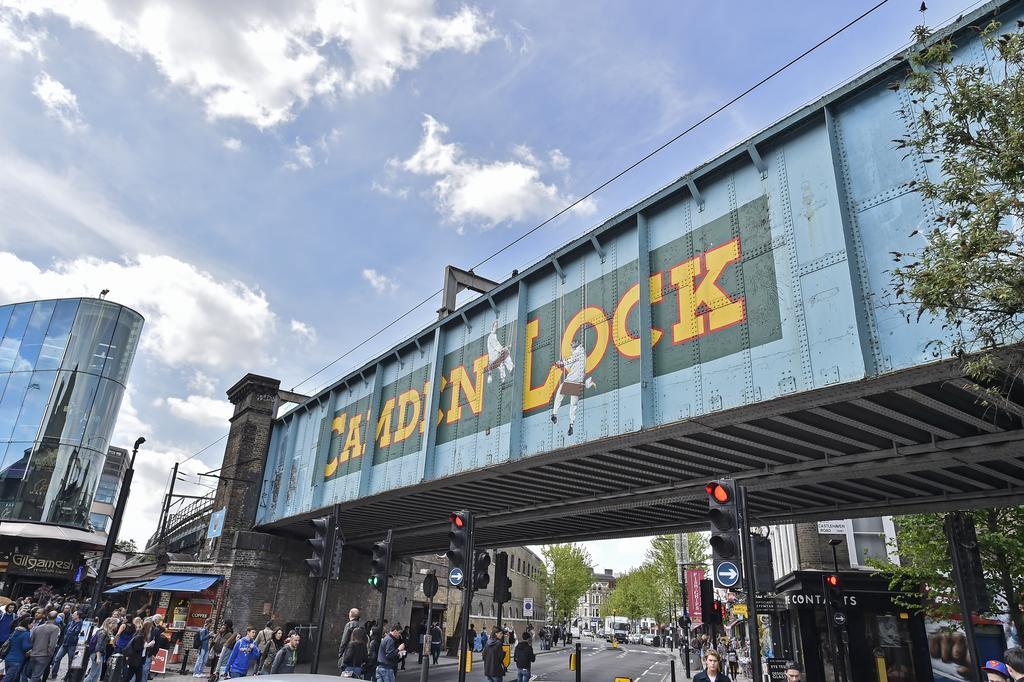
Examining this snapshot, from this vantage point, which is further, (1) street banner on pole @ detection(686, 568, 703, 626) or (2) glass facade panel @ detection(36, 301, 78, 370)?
(2) glass facade panel @ detection(36, 301, 78, 370)

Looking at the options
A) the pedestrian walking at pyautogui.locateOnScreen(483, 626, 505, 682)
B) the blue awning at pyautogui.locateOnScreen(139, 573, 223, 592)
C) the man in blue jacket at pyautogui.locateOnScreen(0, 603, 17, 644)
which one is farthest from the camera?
the blue awning at pyautogui.locateOnScreen(139, 573, 223, 592)

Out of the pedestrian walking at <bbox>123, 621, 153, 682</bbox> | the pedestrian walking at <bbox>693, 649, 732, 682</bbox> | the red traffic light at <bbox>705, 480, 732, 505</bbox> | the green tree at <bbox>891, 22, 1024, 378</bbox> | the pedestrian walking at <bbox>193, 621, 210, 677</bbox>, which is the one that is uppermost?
the green tree at <bbox>891, 22, 1024, 378</bbox>

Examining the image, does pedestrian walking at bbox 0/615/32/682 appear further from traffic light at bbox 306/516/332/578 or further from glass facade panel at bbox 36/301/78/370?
glass facade panel at bbox 36/301/78/370

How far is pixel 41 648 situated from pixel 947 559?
→ 23.4m

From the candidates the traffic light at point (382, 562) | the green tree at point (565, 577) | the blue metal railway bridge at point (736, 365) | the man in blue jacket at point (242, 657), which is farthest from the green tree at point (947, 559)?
the green tree at point (565, 577)

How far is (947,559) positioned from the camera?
1878 centimetres

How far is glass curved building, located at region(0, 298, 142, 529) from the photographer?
4422 cm

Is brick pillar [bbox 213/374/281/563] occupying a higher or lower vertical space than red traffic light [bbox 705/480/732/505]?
higher

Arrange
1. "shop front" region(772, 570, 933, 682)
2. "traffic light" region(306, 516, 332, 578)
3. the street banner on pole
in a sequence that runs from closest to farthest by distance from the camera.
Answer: "traffic light" region(306, 516, 332, 578) < "shop front" region(772, 570, 933, 682) < the street banner on pole

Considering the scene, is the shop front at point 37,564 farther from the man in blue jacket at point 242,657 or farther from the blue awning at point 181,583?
the man in blue jacket at point 242,657

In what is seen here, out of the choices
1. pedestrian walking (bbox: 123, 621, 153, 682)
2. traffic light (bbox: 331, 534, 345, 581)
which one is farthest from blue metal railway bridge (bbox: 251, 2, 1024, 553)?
pedestrian walking (bbox: 123, 621, 153, 682)

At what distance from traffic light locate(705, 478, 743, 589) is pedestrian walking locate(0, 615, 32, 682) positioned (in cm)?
1393

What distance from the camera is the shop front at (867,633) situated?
23.4 meters

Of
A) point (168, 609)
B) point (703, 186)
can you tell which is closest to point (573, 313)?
point (703, 186)
